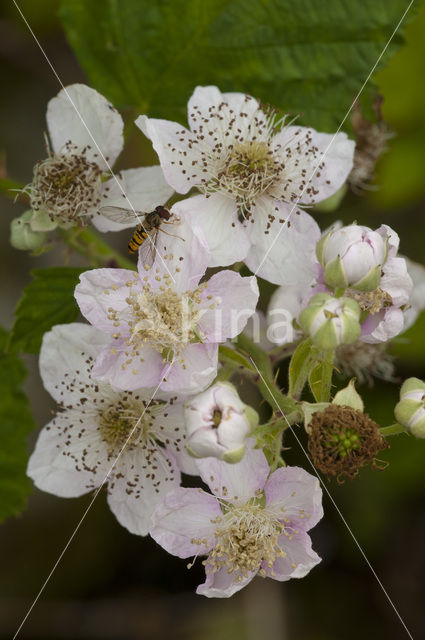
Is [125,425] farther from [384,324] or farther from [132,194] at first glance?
[384,324]

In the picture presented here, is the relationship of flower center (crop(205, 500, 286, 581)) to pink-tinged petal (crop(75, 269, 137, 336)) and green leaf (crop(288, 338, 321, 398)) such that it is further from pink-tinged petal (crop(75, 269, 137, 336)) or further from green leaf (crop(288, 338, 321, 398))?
pink-tinged petal (crop(75, 269, 137, 336))

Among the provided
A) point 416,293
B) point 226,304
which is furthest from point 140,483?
point 416,293

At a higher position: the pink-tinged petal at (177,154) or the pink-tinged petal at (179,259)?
the pink-tinged petal at (177,154)

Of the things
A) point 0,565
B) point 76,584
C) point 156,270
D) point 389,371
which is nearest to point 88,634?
point 76,584

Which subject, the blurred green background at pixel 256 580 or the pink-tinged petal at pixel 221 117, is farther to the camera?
the blurred green background at pixel 256 580

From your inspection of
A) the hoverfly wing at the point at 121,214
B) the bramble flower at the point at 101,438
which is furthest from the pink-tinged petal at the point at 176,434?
the hoverfly wing at the point at 121,214

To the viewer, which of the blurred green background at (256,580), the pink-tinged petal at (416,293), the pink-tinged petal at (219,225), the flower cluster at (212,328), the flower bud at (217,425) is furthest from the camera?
the blurred green background at (256,580)

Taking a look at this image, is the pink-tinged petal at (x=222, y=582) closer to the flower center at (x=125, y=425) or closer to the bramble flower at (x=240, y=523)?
the bramble flower at (x=240, y=523)
